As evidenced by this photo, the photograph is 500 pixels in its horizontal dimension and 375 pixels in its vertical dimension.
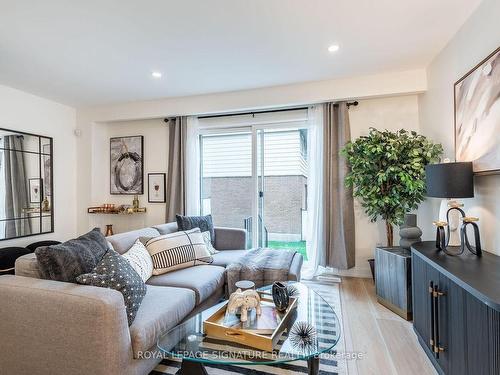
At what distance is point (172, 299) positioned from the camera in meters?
1.90

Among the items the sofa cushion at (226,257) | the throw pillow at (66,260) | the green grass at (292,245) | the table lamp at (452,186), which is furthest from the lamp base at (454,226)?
the throw pillow at (66,260)

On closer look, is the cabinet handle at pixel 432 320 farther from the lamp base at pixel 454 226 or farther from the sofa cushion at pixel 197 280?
the sofa cushion at pixel 197 280

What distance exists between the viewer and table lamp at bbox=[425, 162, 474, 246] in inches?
74.3

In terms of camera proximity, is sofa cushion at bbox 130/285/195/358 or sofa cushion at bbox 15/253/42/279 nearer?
sofa cushion at bbox 130/285/195/358

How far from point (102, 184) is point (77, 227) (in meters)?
0.82

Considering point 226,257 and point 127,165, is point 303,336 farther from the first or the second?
point 127,165

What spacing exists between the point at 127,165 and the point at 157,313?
11.4ft

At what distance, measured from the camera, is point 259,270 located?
8.32 ft

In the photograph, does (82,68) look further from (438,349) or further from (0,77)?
(438,349)

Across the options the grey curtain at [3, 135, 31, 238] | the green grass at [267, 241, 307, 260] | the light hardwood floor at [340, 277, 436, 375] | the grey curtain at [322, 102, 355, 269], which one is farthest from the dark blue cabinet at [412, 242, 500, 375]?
the grey curtain at [3, 135, 31, 238]

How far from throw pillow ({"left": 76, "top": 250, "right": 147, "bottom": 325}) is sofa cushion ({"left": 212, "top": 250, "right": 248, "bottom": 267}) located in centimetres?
117

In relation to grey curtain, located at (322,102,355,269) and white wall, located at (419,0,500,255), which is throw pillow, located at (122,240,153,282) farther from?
white wall, located at (419,0,500,255)

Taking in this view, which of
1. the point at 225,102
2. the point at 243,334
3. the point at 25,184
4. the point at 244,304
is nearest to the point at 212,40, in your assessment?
the point at 225,102

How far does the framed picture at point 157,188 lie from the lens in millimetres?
4391
